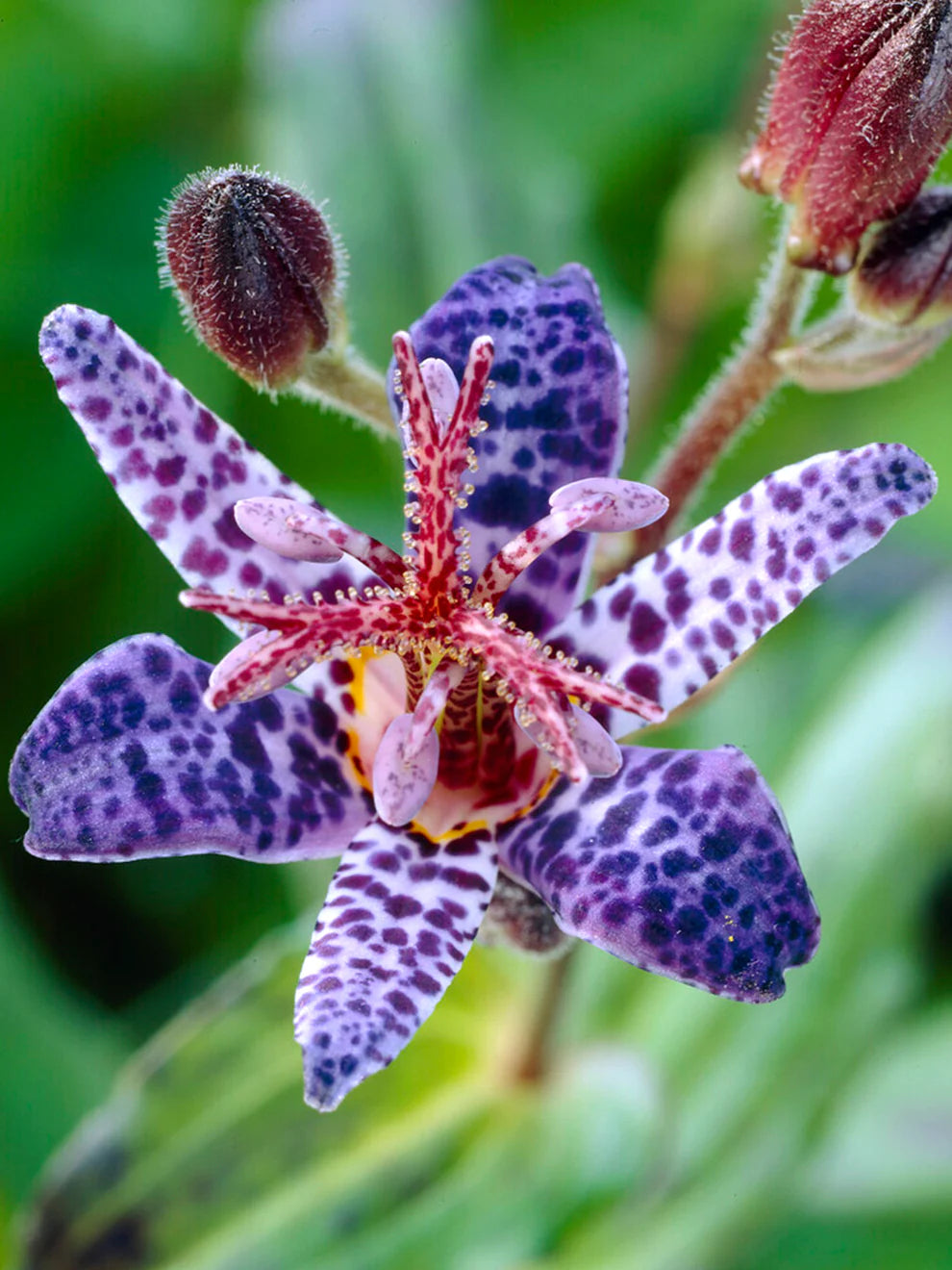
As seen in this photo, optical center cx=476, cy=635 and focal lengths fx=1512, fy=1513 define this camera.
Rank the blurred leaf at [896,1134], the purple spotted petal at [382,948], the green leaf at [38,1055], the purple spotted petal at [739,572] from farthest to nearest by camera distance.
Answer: the blurred leaf at [896,1134], the green leaf at [38,1055], the purple spotted petal at [739,572], the purple spotted petal at [382,948]

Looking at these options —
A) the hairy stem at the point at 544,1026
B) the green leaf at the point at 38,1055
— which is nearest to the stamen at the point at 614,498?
the hairy stem at the point at 544,1026

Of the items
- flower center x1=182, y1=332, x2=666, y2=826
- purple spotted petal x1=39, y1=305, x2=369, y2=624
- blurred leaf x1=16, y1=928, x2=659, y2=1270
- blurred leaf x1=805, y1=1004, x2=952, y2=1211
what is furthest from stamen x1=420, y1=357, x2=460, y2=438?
blurred leaf x1=805, y1=1004, x2=952, y2=1211

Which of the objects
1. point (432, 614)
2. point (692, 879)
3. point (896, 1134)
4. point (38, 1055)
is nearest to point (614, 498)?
point (432, 614)

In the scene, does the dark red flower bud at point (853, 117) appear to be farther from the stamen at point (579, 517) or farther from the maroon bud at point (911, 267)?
the stamen at point (579, 517)

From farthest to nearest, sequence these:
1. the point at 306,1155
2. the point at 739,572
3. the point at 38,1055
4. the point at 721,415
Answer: the point at 38,1055
the point at 306,1155
the point at 721,415
the point at 739,572

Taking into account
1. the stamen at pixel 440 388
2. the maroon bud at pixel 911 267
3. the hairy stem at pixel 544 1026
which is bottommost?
the hairy stem at pixel 544 1026

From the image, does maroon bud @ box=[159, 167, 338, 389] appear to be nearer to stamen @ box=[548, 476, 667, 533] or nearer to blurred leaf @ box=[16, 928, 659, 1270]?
stamen @ box=[548, 476, 667, 533]

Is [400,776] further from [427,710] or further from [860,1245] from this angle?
[860,1245]
